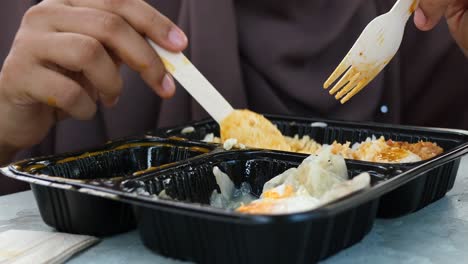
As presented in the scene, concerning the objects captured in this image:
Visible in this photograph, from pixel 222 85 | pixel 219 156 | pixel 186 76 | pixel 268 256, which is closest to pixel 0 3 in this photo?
pixel 222 85

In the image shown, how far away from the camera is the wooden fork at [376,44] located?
1.42 m

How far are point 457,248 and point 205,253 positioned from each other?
0.43 meters

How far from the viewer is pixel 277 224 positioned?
82cm

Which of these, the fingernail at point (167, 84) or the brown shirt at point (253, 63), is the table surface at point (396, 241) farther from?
the brown shirt at point (253, 63)

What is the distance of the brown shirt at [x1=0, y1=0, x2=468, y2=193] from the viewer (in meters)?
1.86

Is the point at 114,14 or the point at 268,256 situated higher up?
the point at 114,14

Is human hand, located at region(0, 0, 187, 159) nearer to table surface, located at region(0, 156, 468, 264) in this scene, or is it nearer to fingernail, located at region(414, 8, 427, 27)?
table surface, located at region(0, 156, 468, 264)

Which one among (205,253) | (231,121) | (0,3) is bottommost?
(205,253)

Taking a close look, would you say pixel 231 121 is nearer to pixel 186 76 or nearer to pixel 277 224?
pixel 186 76

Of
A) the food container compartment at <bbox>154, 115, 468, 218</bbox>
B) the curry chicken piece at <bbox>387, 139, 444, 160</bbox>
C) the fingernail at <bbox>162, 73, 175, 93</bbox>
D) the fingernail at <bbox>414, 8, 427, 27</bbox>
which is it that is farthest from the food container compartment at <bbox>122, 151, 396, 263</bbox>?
the fingernail at <bbox>414, 8, 427, 27</bbox>

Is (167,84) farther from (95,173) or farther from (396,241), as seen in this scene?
(396,241)

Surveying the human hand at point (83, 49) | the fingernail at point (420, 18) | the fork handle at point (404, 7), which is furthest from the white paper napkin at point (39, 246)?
the fingernail at point (420, 18)

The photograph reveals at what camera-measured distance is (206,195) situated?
47.3 inches

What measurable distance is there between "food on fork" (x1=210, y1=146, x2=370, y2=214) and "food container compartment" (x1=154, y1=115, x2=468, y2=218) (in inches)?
4.9
